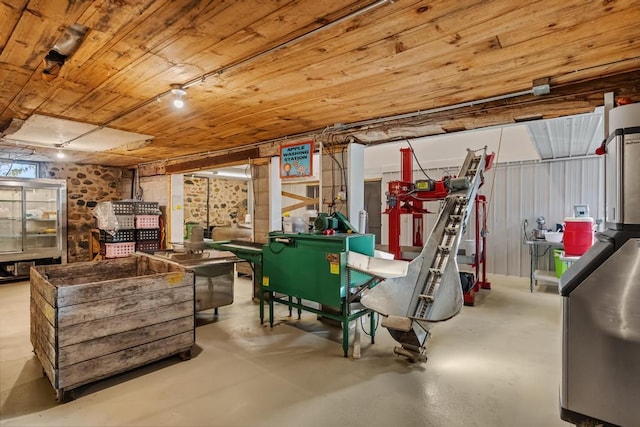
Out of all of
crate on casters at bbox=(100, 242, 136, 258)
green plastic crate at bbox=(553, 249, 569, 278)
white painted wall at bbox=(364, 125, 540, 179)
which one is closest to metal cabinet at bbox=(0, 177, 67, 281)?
crate on casters at bbox=(100, 242, 136, 258)

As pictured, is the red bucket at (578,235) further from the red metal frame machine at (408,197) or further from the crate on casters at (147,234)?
the crate on casters at (147,234)

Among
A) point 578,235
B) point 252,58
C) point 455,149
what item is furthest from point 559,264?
point 252,58

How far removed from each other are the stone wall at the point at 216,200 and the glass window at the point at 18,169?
9.97ft

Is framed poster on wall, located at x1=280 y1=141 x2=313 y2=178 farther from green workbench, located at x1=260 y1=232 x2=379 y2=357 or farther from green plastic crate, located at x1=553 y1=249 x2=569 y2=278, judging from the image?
green plastic crate, located at x1=553 y1=249 x2=569 y2=278

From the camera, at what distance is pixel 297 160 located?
437 centimetres

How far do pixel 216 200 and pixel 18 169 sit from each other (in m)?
4.19

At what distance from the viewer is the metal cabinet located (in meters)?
5.80

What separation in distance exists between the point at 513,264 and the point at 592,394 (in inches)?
204

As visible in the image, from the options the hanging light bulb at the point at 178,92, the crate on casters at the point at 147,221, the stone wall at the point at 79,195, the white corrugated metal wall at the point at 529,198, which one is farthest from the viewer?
the stone wall at the point at 79,195

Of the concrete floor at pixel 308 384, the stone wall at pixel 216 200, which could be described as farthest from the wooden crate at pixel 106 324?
the stone wall at pixel 216 200

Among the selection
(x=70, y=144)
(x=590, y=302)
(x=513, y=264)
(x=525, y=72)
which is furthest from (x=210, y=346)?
(x=513, y=264)

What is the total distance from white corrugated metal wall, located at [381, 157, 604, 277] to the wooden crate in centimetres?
576

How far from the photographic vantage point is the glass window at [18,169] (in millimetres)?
6398

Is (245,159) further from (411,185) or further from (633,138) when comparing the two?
(633,138)
